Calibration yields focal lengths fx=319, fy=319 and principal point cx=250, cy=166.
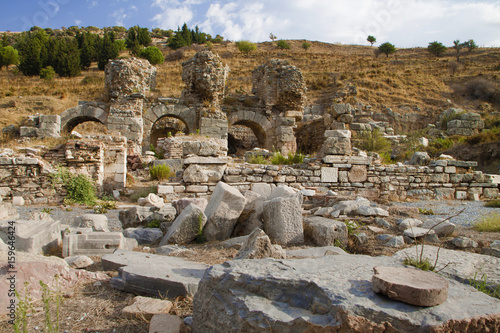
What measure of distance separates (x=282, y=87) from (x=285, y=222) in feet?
48.4

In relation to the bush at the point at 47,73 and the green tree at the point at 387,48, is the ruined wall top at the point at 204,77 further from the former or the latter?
the green tree at the point at 387,48

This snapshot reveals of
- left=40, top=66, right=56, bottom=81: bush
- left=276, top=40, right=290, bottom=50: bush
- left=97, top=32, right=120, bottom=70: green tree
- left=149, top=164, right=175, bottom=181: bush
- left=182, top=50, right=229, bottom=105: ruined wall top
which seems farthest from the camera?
left=276, top=40, right=290, bottom=50: bush

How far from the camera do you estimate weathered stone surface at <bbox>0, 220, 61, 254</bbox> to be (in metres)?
3.28

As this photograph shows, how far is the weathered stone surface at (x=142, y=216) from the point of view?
5156mm

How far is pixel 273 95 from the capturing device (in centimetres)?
1817

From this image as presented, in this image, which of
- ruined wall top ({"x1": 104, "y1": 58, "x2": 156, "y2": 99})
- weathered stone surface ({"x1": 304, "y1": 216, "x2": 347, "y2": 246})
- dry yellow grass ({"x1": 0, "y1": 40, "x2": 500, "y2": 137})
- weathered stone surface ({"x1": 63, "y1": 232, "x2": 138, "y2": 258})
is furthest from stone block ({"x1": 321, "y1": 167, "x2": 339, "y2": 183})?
dry yellow grass ({"x1": 0, "y1": 40, "x2": 500, "y2": 137})

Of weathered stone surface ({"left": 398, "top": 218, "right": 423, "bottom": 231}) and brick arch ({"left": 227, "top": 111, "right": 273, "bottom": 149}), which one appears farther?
brick arch ({"left": 227, "top": 111, "right": 273, "bottom": 149})

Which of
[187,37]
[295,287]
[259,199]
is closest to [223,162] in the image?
[259,199]

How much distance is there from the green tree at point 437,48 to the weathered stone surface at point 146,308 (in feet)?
161

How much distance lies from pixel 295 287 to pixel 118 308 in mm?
1386

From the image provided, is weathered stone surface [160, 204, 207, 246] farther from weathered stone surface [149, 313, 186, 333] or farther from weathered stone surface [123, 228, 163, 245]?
weathered stone surface [149, 313, 186, 333]

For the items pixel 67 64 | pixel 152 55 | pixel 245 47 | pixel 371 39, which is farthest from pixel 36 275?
pixel 371 39

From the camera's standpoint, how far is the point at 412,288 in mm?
1622

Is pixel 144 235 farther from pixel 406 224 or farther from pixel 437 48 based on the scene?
pixel 437 48
